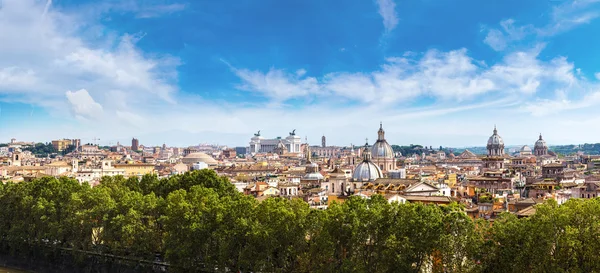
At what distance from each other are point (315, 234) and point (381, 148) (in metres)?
57.7

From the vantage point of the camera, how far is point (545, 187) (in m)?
53.0

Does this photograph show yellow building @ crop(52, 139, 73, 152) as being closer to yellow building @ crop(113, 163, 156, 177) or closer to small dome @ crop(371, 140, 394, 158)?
yellow building @ crop(113, 163, 156, 177)

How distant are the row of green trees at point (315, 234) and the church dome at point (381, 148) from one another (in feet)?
163

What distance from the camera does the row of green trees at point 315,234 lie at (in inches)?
809

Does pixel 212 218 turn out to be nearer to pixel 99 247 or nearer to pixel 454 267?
pixel 99 247

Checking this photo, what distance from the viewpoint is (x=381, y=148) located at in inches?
3199

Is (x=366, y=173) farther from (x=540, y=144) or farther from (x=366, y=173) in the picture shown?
(x=540, y=144)

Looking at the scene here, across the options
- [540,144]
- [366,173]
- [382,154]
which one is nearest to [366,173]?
[366,173]

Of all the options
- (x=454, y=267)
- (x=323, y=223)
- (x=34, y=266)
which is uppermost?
(x=323, y=223)

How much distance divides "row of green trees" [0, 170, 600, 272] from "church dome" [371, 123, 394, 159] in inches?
1958

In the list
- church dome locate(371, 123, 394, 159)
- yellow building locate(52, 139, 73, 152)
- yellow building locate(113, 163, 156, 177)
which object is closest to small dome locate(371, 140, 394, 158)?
church dome locate(371, 123, 394, 159)

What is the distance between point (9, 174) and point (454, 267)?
235 ft

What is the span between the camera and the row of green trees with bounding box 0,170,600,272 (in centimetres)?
2055

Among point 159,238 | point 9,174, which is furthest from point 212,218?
point 9,174
